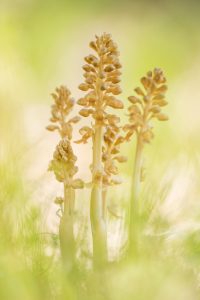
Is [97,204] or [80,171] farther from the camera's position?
[80,171]

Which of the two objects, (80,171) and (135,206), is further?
(80,171)

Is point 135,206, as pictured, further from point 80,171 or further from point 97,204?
point 80,171

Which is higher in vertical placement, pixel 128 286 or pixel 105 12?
pixel 105 12

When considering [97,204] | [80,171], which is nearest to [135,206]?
[97,204]

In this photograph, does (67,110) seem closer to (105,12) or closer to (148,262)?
(148,262)

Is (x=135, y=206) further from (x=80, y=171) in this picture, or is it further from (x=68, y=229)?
(x=80, y=171)

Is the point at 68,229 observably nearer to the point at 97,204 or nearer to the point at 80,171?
the point at 97,204

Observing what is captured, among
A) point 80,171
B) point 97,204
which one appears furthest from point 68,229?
point 80,171

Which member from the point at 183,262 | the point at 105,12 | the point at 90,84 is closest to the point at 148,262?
the point at 183,262
